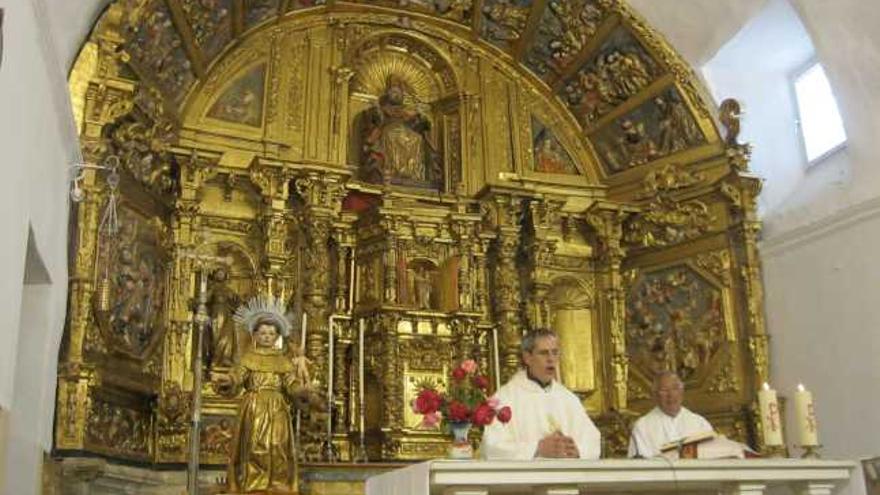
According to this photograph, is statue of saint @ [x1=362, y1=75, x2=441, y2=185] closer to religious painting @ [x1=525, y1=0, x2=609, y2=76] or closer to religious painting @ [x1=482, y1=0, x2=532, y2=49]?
religious painting @ [x1=482, y1=0, x2=532, y2=49]

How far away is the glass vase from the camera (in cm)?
488

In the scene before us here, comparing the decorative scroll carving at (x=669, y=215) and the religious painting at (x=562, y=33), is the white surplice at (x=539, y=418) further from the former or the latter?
the religious painting at (x=562, y=33)

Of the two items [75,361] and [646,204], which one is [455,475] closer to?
[75,361]

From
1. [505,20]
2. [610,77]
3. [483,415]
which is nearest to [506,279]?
[610,77]

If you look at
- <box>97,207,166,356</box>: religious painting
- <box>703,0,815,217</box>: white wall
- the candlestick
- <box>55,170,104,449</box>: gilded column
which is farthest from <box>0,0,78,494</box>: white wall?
<box>703,0,815,217</box>: white wall

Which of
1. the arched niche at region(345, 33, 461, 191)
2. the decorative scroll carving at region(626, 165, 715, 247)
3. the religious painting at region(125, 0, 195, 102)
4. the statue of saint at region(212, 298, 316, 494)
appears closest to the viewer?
the statue of saint at region(212, 298, 316, 494)

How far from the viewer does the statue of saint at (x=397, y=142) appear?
11289 mm

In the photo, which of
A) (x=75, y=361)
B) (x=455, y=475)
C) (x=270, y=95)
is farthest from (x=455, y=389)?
(x=270, y=95)

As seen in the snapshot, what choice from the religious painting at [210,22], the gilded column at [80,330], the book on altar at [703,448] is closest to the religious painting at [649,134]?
the religious painting at [210,22]

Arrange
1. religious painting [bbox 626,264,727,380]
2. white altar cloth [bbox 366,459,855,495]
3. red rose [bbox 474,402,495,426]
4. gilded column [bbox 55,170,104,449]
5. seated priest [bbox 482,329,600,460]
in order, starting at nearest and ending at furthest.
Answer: white altar cloth [bbox 366,459,855,495], red rose [bbox 474,402,495,426], seated priest [bbox 482,329,600,460], gilded column [bbox 55,170,104,449], religious painting [bbox 626,264,727,380]

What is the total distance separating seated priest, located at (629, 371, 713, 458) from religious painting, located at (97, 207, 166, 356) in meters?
4.64

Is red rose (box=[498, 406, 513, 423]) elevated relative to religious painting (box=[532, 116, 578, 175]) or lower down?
lower down

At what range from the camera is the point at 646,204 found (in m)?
11.5

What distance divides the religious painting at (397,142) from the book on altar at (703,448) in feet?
21.8
